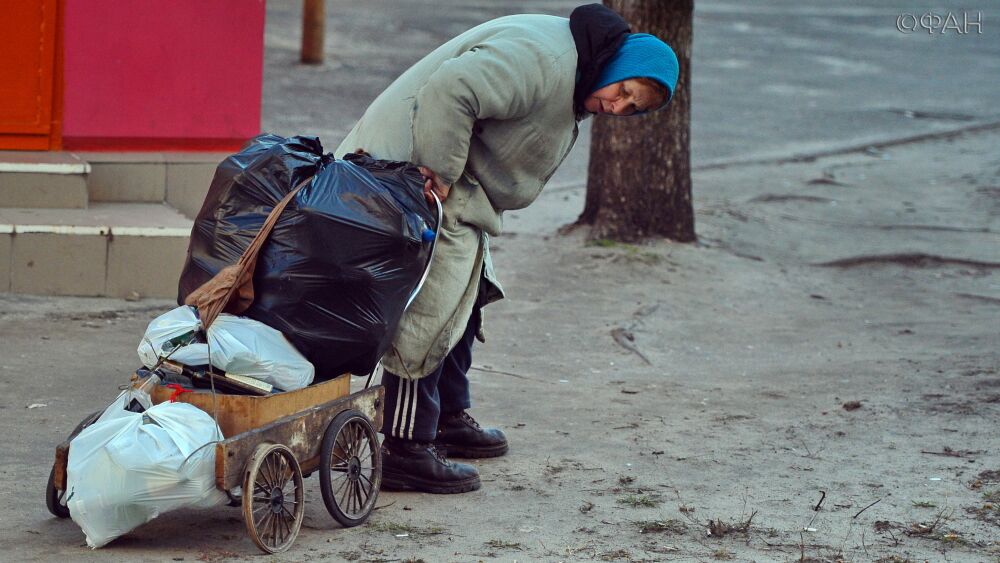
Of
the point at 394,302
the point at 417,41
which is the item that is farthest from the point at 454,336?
the point at 417,41

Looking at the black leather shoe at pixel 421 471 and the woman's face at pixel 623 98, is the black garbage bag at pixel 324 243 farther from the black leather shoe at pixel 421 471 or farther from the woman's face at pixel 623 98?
the woman's face at pixel 623 98

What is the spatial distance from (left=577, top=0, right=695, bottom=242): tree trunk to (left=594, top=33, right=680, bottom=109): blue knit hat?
4.35 metres

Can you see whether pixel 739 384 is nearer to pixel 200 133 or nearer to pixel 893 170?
pixel 200 133

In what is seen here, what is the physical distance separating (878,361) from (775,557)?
2.87 meters

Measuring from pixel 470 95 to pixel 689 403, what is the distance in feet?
7.41

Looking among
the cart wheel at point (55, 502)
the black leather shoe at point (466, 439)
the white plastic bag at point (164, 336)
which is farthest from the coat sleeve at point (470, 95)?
the cart wheel at point (55, 502)

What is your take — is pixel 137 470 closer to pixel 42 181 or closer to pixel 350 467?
pixel 350 467

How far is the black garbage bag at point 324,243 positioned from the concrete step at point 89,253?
254cm

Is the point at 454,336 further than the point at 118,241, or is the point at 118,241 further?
the point at 118,241

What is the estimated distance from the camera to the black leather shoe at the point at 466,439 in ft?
14.6

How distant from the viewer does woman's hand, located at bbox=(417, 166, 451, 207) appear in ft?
12.2

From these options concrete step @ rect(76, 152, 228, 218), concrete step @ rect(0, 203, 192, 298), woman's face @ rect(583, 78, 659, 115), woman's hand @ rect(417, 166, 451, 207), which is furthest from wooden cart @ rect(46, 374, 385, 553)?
concrete step @ rect(76, 152, 228, 218)

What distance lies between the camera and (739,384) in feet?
19.0

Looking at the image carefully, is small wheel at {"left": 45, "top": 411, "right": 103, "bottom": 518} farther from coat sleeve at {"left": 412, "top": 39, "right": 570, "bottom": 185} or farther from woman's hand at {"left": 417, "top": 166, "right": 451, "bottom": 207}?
coat sleeve at {"left": 412, "top": 39, "right": 570, "bottom": 185}
